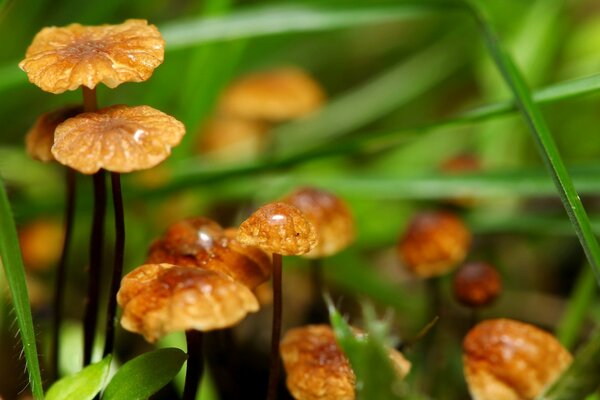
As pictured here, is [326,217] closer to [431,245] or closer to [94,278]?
[431,245]

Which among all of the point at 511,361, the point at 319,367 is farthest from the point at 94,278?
the point at 511,361

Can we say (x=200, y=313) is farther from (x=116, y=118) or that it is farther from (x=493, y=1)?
(x=493, y=1)

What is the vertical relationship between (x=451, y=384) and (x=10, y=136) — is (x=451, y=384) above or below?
below

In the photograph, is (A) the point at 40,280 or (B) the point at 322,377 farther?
(A) the point at 40,280

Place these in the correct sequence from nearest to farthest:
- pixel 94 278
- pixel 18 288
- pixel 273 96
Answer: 1. pixel 18 288
2. pixel 94 278
3. pixel 273 96

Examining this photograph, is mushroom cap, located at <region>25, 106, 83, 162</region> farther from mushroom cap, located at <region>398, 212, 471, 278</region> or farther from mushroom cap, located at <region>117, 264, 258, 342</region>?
mushroom cap, located at <region>398, 212, 471, 278</region>

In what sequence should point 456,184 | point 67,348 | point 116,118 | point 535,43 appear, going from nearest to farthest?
point 116,118 → point 67,348 → point 456,184 → point 535,43

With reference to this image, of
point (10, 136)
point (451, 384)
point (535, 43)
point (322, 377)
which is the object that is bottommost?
point (322, 377)

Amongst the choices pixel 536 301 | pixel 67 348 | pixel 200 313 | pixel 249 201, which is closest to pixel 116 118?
pixel 200 313
